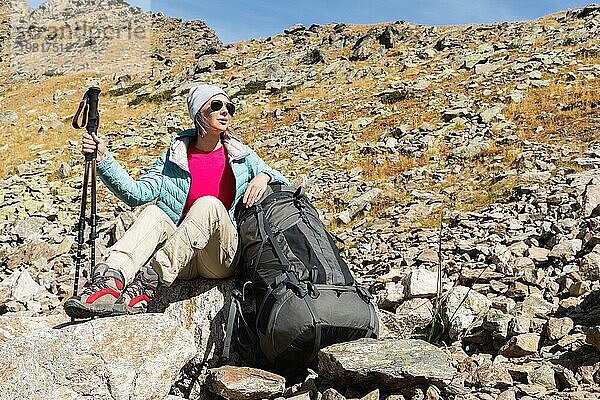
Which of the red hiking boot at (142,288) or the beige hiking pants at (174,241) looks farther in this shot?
the red hiking boot at (142,288)

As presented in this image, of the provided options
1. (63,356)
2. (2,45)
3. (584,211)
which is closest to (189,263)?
(63,356)

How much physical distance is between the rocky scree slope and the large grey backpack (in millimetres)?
659

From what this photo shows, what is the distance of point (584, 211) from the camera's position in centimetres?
689

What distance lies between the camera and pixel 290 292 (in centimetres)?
381

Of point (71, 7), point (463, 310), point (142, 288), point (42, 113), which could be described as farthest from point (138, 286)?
point (71, 7)

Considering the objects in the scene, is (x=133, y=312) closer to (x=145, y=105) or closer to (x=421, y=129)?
(x=421, y=129)

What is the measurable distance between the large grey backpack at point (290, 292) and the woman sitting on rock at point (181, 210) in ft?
0.71

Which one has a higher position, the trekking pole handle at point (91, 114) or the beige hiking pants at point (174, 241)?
the trekking pole handle at point (91, 114)

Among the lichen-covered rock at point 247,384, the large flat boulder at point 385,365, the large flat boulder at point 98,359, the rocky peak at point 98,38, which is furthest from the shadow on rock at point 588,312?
the rocky peak at point 98,38

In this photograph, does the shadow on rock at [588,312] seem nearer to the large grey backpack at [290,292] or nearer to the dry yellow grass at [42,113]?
the large grey backpack at [290,292]

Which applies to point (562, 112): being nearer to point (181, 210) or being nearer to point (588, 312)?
point (588, 312)

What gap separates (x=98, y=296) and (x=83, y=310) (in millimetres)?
146

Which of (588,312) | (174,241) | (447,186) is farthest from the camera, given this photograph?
(447,186)

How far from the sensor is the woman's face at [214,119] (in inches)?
185
